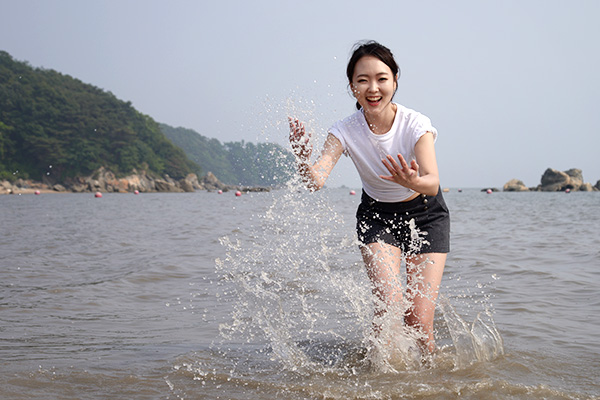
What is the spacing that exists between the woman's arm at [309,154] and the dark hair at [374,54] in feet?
1.62

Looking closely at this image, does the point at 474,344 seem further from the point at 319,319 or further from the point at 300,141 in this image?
the point at 300,141

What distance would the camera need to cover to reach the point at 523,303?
6.02 metres

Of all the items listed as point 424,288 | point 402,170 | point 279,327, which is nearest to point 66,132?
point 279,327

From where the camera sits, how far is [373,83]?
3.71 m

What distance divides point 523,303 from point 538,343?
147cm

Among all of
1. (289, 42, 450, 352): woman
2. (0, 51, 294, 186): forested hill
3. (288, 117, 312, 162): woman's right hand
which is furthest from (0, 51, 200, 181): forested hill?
(289, 42, 450, 352): woman

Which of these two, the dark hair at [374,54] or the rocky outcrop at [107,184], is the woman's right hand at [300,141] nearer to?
the dark hair at [374,54]

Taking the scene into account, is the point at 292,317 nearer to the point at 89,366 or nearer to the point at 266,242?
the point at 89,366

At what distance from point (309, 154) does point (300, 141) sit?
4.2 inches

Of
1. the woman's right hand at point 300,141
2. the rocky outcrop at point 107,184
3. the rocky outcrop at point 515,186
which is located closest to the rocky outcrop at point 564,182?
the rocky outcrop at point 515,186

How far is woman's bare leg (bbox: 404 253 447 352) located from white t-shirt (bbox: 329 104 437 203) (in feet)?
1.55

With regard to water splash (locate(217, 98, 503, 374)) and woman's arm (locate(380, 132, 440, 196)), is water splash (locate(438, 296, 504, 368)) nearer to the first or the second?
water splash (locate(217, 98, 503, 374))

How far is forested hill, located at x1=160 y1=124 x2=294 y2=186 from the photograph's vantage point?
4465mm

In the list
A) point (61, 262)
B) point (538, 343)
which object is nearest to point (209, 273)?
point (61, 262)
